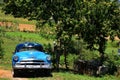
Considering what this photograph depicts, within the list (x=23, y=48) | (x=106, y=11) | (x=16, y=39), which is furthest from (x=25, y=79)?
(x=16, y=39)

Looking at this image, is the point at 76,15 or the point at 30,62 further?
the point at 76,15

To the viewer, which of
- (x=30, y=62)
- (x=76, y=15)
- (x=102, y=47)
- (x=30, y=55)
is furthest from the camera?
(x=102, y=47)

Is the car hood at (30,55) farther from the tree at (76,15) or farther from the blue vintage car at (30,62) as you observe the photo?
the tree at (76,15)

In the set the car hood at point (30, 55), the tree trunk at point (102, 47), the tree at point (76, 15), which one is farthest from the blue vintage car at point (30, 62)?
the tree trunk at point (102, 47)

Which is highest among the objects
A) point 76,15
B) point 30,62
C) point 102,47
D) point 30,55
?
point 76,15

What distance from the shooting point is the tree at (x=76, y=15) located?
24.3m

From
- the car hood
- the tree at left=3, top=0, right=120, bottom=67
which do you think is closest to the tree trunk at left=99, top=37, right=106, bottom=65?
the tree at left=3, top=0, right=120, bottom=67

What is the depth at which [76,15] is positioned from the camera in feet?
80.5

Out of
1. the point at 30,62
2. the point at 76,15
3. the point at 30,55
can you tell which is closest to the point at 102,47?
the point at 76,15

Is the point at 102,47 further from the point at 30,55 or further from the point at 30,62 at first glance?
the point at 30,62

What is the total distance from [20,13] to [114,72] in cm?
702

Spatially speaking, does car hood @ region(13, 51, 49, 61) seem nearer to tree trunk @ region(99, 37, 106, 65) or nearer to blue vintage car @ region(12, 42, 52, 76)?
blue vintage car @ region(12, 42, 52, 76)

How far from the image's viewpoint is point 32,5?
24.4 m

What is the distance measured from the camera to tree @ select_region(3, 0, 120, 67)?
79.7 feet
